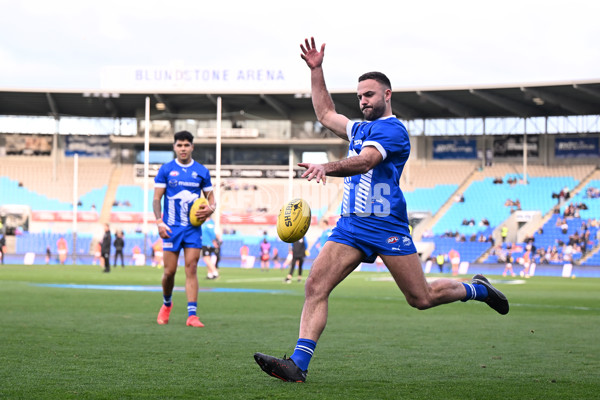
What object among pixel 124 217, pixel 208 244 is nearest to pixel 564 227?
pixel 208 244

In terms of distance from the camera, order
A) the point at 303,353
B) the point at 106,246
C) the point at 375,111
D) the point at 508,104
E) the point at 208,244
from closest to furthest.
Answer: the point at 303,353 < the point at 375,111 < the point at 208,244 < the point at 106,246 < the point at 508,104

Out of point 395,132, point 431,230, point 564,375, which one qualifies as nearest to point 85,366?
point 395,132

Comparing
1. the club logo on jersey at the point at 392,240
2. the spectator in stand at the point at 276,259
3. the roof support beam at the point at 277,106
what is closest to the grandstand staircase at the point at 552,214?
the spectator in stand at the point at 276,259

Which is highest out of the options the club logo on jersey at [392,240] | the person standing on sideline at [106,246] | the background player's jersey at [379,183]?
the background player's jersey at [379,183]

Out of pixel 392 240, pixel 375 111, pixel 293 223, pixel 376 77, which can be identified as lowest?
pixel 392 240

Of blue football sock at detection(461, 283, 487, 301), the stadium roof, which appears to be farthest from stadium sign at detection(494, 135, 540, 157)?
blue football sock at detection(461, 283, 487, 301)

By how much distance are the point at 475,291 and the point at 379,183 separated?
1.52 m

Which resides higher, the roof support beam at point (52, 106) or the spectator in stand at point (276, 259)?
the roof support beam at point (52, 106)

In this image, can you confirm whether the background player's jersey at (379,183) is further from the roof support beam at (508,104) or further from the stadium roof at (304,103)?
the roof support beam at (508,104)

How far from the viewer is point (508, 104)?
188 ft

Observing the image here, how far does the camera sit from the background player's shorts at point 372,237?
628 cm

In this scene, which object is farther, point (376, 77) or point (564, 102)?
point (564, 102)

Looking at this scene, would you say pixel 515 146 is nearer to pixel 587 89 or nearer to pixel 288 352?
pixel 587 89

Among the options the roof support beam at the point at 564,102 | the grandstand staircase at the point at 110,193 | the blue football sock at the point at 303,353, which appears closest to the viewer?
the blue football sock at the point at 303,353
